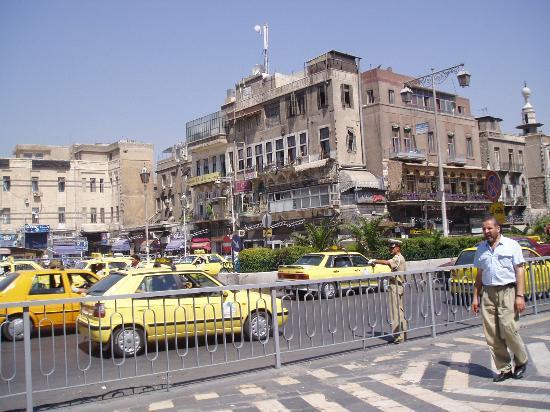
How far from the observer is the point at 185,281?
10859 mm

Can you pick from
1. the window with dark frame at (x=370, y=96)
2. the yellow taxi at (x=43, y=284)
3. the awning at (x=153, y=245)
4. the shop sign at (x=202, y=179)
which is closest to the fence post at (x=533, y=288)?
the yellow taxi at (x=43, y=284)

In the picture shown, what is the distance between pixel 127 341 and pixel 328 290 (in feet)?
10.1

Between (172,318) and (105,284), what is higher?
(105,284)

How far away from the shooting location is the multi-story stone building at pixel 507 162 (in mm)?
57188

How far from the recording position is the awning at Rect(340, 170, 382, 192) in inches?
1648

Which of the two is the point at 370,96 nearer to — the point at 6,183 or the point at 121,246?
the point at 121,246

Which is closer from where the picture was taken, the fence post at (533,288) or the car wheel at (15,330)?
the car wheel at (15,330)

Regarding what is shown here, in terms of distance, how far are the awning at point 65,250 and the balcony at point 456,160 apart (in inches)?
1492

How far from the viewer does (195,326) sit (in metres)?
7.67

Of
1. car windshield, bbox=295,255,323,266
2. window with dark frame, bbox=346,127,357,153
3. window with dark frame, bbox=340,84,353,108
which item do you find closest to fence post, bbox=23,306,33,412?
car windshield, bbox=295,255,323,266

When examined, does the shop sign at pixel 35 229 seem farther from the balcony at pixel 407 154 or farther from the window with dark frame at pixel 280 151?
the balcony at pixel 407 154

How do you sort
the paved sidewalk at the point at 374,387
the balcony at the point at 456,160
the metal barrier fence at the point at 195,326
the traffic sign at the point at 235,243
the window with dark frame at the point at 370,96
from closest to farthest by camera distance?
the paved sidewalk at the point at 374,387, the metal barrier fence at the point at 195,326, the traffic sign at the point at 235,243, the window with dark frame at the point at 370,96, the balcony at the point at 456,160

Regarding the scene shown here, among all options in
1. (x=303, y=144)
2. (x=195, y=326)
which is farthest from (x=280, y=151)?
(x=195, y=326)

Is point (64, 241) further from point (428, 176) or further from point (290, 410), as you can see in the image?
point (290, 410)
